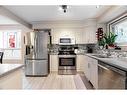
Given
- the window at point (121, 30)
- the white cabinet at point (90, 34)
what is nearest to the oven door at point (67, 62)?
the white cabinet at point (90, 34)

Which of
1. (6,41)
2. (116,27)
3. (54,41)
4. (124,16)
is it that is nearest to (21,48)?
(6,41)

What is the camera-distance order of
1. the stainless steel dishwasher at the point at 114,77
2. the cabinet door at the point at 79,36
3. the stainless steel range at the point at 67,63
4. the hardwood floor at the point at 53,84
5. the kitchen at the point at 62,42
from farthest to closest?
the cabinet door at the point at 79,36 → the stainless steel range at the point at 67,63 → the kitchen at the point at 62,42 → the hardwood floor at the point at 53,84 → the stainless steel dishwasher at the point at 114,77

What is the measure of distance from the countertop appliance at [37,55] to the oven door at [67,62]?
810 mm

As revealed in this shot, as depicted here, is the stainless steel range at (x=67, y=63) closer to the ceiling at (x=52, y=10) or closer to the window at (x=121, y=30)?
the ceiling at (x=52, y=10)

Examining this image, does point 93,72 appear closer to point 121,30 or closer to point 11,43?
point 121,30

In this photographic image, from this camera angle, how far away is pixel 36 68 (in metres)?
6.61

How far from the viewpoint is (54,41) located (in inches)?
307

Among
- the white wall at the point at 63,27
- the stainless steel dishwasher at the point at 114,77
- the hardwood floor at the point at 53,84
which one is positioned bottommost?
the hardwood floor at the point at 53,84

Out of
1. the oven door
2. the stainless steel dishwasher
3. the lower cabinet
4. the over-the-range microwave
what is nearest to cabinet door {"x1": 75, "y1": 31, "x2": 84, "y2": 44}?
the over-the-range microwave

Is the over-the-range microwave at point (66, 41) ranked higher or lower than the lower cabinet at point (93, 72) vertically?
higher

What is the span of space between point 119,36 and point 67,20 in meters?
2.57

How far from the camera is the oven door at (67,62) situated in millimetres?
7238

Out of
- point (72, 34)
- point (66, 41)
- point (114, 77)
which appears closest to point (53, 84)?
point (114, 77)
